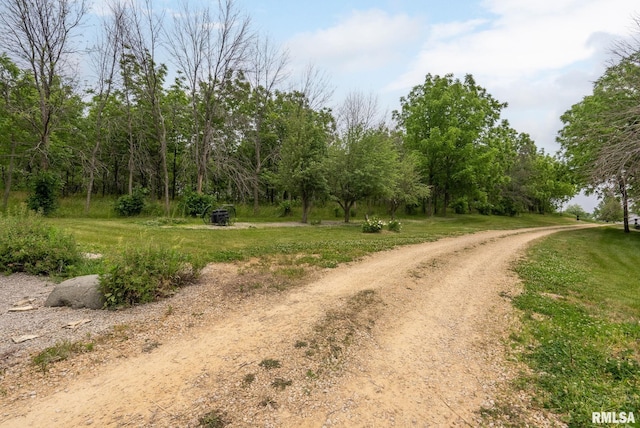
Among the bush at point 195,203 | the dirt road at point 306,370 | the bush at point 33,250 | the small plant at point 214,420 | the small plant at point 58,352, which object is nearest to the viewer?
the small plant at point 214,420

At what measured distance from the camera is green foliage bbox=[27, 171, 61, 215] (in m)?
16.3

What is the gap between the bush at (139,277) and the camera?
4.46 metres

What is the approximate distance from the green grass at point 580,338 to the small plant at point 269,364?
2.61 metres

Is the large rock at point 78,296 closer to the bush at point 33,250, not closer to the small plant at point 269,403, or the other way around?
the bush at point 33,250

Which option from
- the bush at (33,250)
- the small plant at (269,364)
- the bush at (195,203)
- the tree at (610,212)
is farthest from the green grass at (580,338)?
the tree at (610,212)

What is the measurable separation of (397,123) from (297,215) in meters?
15.6

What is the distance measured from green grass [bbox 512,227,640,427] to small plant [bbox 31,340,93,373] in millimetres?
4874

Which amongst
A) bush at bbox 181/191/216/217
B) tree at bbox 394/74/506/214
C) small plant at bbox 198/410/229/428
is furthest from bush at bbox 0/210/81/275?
tree at bbox 394/74/506/214

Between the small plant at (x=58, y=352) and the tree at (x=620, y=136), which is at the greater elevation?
the tree at (x=620, y=136)

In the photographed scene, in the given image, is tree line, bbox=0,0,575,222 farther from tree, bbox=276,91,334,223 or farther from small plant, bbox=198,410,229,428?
small plant, bbox=198,410,229,428

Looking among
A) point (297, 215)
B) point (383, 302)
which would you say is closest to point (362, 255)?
point (383, 302)

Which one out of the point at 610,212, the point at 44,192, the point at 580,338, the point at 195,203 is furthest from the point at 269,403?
the point at 610,212

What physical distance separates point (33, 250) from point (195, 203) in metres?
13.3

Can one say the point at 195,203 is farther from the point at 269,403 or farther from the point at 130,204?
the point at 269,403
